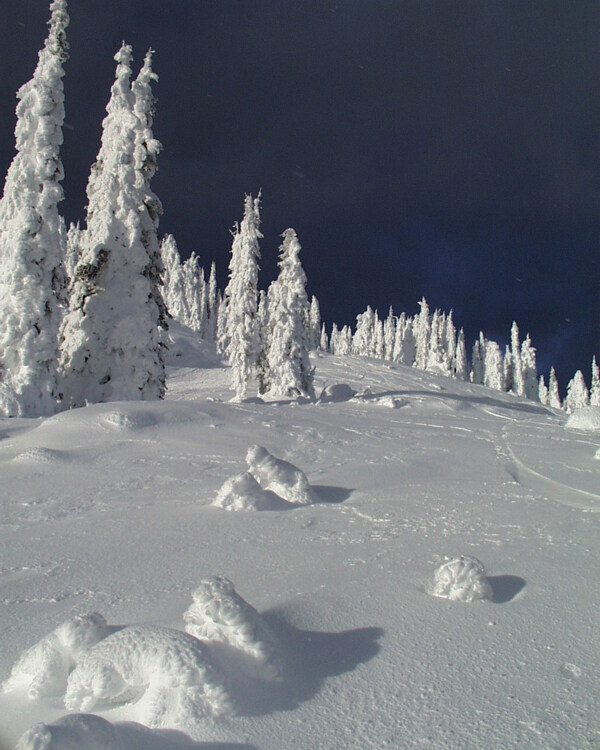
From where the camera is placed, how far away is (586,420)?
64.3 feet

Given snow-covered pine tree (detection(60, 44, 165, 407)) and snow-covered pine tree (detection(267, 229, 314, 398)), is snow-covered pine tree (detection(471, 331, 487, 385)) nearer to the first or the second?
snow-covered pine tree (detection(267, 229, 314, 398))

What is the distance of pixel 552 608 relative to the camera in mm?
3586

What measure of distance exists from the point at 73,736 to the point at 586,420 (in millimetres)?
21209

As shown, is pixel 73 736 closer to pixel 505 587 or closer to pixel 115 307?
pixel 505 587

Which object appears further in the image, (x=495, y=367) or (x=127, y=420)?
(x=495, y=367)

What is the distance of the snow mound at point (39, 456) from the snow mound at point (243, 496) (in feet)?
11.3

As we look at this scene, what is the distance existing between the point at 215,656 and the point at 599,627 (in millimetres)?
2462

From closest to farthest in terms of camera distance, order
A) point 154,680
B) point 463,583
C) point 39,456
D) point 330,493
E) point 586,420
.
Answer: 1. point 154,680
2. point 463,583
3. point 330,493
4. point 39,456
5. point 586,420

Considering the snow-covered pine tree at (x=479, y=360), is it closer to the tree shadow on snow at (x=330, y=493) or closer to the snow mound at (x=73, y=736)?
the tree shadow on snow at (x=330, y=493)

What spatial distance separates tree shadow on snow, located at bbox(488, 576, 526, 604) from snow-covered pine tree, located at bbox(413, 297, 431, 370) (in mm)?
79592

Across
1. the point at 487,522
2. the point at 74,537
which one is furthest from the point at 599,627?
the point at 74,537

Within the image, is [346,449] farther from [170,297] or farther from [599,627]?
[170,297]

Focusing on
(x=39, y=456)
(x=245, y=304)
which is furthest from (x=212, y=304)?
(x=39, y=456)

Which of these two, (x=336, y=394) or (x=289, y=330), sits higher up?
(x=289, y=330)
